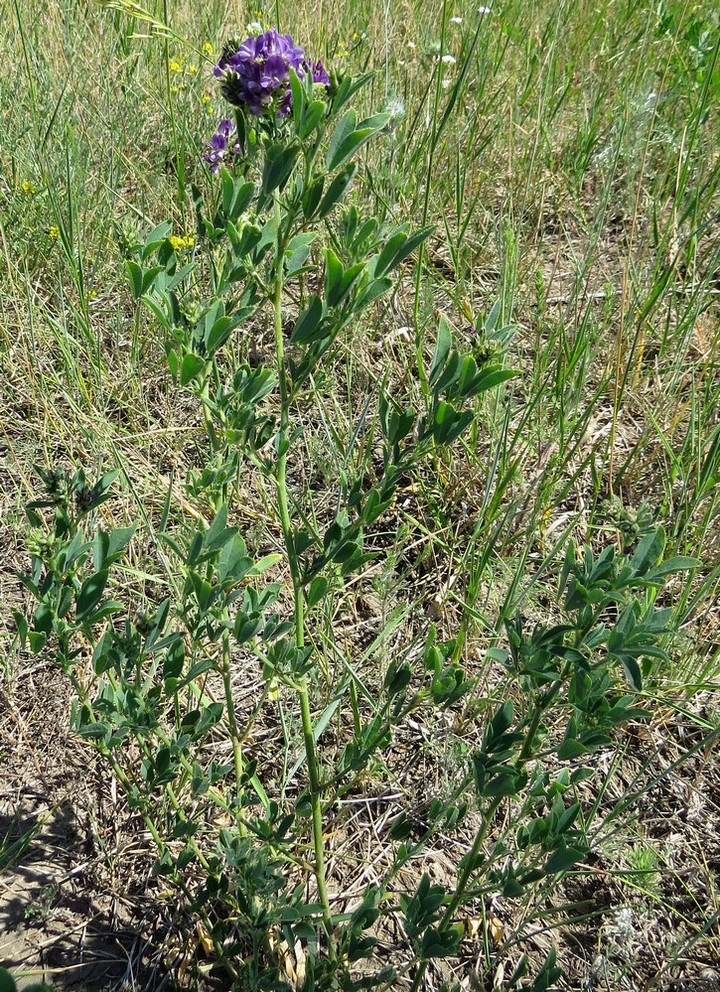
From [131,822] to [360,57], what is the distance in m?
2.78

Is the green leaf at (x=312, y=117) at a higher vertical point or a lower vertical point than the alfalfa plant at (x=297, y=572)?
higher

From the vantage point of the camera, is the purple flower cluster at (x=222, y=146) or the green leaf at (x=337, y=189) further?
the purple flower cluster at (x=222, y=146)

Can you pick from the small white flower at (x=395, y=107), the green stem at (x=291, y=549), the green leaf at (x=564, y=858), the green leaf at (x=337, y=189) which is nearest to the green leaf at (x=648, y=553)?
the green leaf at (x=564, y=858)

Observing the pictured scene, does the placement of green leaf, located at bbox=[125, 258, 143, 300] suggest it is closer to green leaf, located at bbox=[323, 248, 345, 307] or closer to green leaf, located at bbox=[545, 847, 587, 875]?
green leaf, located at bbox=[323, 248, 345, 307]

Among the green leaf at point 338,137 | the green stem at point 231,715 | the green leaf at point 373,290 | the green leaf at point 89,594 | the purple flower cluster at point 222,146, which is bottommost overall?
the green stem at point 231,715

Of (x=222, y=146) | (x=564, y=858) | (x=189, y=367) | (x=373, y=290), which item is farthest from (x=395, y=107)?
(x=564, y=858)

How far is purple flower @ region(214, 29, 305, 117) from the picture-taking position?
3.71 feet

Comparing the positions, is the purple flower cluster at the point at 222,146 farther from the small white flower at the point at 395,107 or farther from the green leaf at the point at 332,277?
the green leaf at the point at 332,277

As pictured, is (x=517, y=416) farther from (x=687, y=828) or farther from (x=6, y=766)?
(x=6, y=766)

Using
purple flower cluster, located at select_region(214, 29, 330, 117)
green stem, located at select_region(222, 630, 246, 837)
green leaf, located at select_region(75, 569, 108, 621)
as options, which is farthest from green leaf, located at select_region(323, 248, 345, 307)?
green stem, located at select_region(222, 630, 246, 837)

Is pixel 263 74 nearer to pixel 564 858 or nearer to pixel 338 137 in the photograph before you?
pixel 338 137

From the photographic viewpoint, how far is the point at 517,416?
250 cm

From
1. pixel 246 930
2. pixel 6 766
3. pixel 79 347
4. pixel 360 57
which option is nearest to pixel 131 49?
pixel 360 57

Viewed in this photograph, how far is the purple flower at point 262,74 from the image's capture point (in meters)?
1.13
